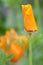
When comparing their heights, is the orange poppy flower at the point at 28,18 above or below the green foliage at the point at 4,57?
above

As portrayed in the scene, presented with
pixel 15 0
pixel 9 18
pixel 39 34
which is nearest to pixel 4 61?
pixel 39 34

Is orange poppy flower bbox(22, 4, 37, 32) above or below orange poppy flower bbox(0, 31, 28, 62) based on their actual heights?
above

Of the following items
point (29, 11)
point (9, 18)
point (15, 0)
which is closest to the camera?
point (29, 11)

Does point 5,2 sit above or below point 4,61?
above

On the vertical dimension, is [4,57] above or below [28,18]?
below

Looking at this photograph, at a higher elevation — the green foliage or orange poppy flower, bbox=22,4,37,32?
orange poppy flower, bbox=22,4,37,32

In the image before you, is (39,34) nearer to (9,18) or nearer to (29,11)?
(29,11)

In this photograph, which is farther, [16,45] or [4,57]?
[16,45]

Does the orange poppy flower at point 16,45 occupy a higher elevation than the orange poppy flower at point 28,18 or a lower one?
lower
